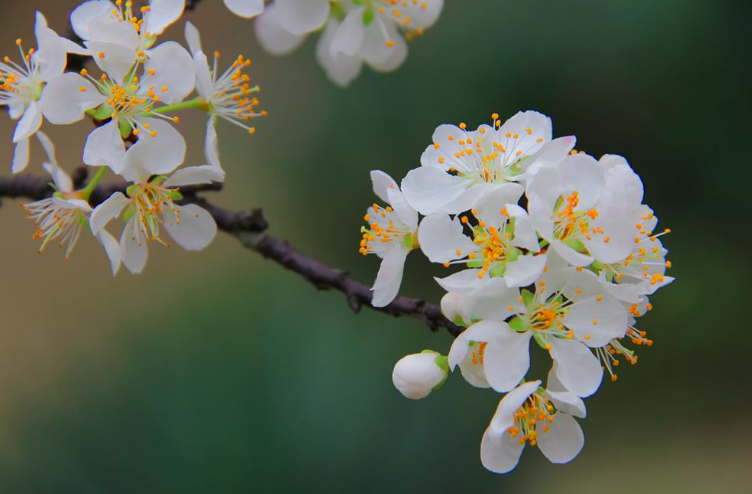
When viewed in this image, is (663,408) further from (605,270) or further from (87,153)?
(87,153)

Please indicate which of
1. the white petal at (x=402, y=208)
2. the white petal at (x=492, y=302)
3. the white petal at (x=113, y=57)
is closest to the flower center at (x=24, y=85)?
the white petal at (x=113, y=57)

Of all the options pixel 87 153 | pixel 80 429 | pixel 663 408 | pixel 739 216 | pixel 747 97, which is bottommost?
pixel 80 429

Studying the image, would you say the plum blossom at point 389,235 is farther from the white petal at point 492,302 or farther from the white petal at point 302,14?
the white petal at point 302,14

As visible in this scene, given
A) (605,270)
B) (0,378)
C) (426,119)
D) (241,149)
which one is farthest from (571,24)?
(0,378)

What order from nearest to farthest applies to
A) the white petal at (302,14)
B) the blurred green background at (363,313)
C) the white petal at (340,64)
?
the white petal at (302,14), the white petal at (340,64), the blurred green background at (363,313)

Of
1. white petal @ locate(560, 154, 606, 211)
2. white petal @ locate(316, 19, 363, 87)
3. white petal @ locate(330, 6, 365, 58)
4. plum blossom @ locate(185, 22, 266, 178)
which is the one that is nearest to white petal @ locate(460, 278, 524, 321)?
white petal @ locate(560, 154, 606, 211)

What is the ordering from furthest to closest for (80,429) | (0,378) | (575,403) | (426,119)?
(0,378)
(426,119)
(80,429)
(575,403)

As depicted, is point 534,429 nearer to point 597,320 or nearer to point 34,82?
point 597,320

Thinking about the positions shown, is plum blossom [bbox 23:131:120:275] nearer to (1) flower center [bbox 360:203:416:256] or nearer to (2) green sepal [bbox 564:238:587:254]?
(1) flower center [bbox 360:203:416:256]
